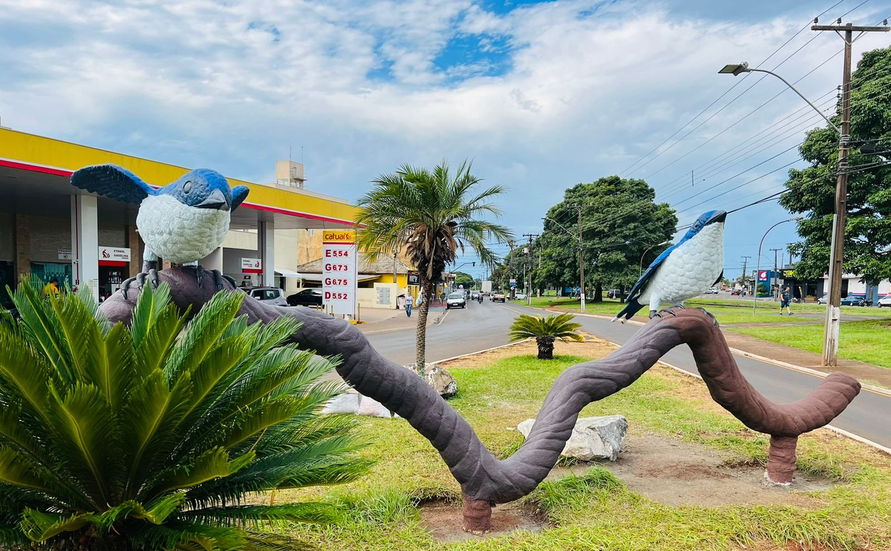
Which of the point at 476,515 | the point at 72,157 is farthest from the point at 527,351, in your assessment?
the point at 72,157

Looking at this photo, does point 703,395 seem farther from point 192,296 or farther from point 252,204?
point 252,204

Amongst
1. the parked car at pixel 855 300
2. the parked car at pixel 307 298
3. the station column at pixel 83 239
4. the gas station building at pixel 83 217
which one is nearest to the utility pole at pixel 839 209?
the gas station building at pixel 83 217

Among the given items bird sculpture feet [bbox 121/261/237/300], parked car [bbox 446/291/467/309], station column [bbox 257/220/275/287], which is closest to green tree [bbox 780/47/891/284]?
station column [bbox 257/220/275/287]

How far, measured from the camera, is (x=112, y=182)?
11.1 feet

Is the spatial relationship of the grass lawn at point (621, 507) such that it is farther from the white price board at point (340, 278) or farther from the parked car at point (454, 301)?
the parked car at point (454, 301)

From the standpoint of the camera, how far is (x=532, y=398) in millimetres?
9891

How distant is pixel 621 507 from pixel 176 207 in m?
4.27

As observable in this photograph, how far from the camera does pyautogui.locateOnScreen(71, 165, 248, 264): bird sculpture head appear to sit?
3.13m

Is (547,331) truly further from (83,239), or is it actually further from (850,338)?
(83,239)

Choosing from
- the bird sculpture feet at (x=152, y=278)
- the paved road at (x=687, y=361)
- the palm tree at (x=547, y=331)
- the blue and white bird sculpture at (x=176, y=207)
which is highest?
the blue and white bird sculpture at (x=176, y=207)

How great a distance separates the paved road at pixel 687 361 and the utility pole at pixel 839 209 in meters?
1.27

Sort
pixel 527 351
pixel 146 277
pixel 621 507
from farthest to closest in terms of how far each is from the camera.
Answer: pixel 527 351, pixel 621 507, pixel 146 277

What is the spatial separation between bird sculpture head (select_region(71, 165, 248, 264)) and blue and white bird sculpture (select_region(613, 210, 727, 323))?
377 cm

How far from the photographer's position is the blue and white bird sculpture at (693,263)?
496 cm
